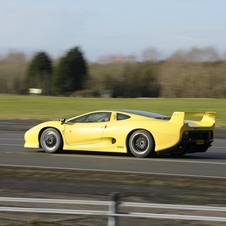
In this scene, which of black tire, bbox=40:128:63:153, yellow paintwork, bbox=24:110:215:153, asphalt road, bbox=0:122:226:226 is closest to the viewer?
asphalt road, bbox=0:122:226:226

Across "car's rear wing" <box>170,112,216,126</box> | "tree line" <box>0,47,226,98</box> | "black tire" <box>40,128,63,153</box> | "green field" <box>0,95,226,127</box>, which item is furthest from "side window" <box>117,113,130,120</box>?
"tree line" <box>0,47,226,98</box>

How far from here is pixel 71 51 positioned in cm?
7994

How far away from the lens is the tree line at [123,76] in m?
75.3

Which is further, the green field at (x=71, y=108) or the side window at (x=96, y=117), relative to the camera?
the green field at (x=71, y=108)

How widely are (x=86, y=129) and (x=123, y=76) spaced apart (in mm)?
67365

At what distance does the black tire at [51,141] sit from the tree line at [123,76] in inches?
2354

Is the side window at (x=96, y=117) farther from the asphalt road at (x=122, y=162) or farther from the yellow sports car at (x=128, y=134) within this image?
the asphalt road at (x=122, y=162)

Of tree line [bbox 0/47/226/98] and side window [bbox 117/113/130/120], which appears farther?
tree line [bbox 0/47/226/98]

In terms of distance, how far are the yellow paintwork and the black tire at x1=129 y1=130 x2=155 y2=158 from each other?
106mm

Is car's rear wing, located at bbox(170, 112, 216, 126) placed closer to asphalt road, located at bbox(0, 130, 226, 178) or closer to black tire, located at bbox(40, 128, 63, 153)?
asphalt road, located at bbox(0, 130, 226, 178)

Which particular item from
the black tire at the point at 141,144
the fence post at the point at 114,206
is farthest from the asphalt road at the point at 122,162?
the fence post at the point at 114,206

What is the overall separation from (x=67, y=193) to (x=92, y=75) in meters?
72.9

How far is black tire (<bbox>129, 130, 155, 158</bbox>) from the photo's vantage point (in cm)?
1380

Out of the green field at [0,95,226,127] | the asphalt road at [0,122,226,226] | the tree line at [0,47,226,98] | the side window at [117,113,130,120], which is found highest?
the tree line at [0,47,226,98]
